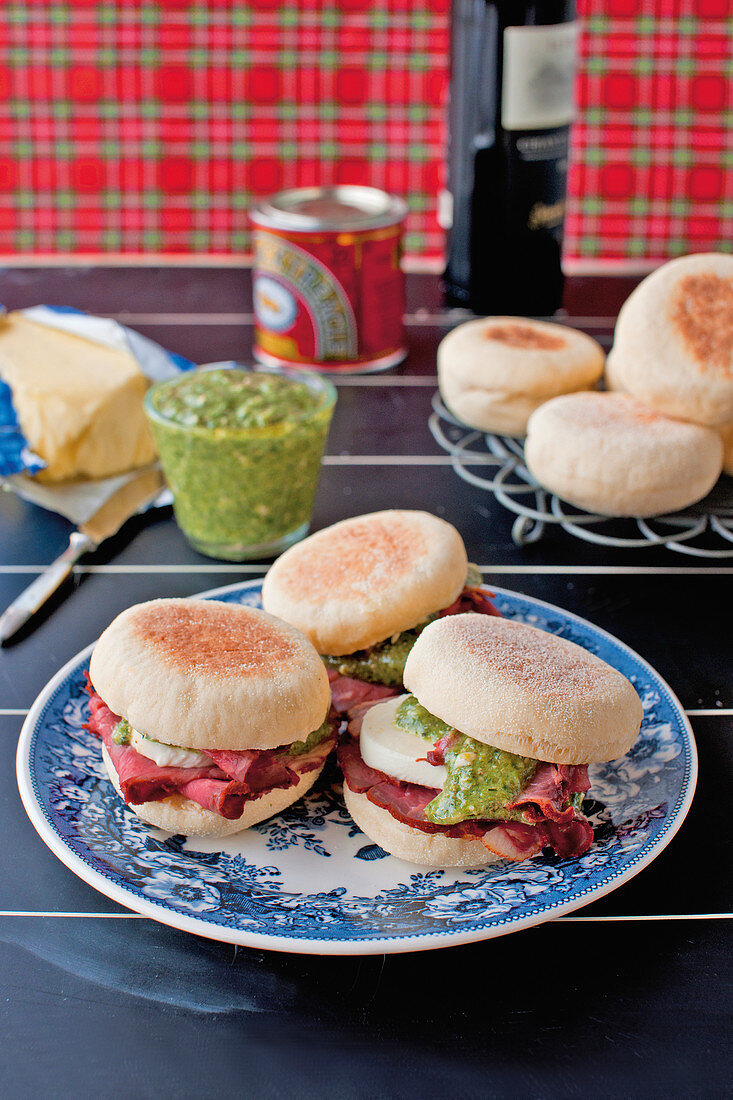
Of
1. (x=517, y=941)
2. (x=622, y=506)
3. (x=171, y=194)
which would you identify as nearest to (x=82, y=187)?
(x=171, y=194)

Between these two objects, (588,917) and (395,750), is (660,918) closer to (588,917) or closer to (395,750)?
(588,917)

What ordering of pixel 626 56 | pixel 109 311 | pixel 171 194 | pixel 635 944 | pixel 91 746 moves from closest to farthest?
pixel 635 944 → pixel 91 746 → pixel 109 311 → pixel 626 56 → pixel 171 194

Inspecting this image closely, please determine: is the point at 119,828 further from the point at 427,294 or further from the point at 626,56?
the point at 626,56

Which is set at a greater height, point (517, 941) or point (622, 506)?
point (622, 506)

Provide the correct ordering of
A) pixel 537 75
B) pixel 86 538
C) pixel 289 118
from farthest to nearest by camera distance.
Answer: pixel 289 118, pixel 537 75, pixel 86 538

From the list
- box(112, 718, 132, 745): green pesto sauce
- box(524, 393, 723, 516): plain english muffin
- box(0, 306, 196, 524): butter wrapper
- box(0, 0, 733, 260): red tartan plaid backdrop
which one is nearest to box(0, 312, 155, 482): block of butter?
box(0, 306, 196, 524): butter wrapper

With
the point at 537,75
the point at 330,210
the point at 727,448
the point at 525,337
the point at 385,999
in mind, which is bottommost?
the point at 385,999

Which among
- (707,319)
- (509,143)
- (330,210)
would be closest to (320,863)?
(707,319)
